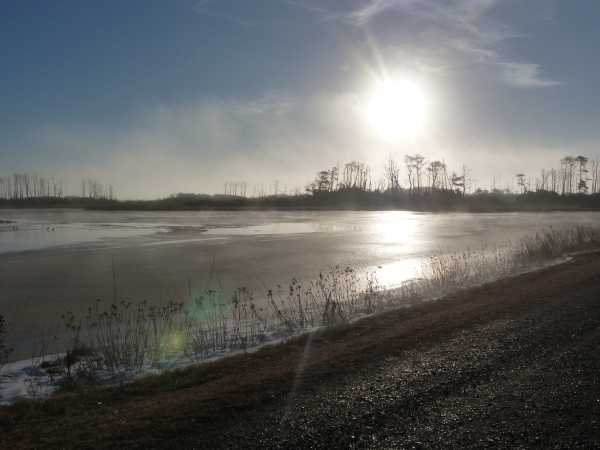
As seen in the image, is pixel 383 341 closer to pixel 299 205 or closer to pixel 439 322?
pixel 439 322

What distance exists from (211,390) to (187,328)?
4.90 m

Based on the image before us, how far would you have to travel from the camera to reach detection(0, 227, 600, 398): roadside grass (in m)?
8.46

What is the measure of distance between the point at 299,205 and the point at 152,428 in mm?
95343

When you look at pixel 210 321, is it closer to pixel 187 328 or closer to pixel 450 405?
pixel 187 328

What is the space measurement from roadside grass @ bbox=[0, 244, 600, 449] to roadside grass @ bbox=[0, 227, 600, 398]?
753 mm

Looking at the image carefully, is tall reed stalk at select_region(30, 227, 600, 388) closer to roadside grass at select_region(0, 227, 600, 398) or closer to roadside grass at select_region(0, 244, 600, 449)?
roadside grass at select_region(0, 227, 600, 398)

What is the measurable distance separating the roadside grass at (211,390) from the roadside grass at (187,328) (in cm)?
75

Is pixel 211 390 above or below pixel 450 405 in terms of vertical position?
below

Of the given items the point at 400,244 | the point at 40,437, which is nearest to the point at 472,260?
the point at 400,244

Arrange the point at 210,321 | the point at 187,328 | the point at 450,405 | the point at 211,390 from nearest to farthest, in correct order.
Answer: the point at 450,405, the point at 211,390, the point at 187,328, the point at 210,321

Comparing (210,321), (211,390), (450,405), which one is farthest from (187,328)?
(450,405)

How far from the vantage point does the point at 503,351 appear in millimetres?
6766

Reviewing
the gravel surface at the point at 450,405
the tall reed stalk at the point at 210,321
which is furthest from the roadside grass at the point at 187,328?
the gravel surface at the point at 450,405

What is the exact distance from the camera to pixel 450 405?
16.6 ft
